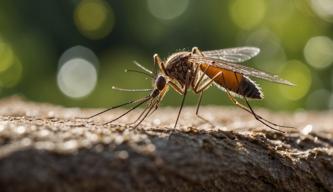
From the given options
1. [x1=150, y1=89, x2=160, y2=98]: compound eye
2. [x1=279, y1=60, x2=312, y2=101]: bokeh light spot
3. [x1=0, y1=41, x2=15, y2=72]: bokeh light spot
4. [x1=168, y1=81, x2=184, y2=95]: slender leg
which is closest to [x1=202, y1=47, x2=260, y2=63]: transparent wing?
[x1=168, y1=81, x2=184, y2=95]: slender leg

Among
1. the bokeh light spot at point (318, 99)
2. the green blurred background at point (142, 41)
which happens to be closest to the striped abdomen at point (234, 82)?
the green blurred background at point (142, 41)

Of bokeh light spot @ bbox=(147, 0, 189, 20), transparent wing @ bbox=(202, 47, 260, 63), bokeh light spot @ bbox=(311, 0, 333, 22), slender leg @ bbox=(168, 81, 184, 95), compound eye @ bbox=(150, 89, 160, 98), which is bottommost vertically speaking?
compound eye @ bbox=(150, 89, 160, 98)

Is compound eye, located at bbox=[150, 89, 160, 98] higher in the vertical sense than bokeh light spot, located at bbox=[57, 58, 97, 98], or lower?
higher

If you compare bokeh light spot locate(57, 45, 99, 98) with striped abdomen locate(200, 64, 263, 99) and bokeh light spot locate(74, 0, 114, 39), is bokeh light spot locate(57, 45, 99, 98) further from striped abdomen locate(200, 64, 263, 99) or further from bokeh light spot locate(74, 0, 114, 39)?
striped abdomen locate(200, 64, 263, 99)

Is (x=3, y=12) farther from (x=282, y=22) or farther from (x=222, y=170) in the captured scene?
(x=222, y=170)

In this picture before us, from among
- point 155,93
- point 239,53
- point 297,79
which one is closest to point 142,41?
point 297,79

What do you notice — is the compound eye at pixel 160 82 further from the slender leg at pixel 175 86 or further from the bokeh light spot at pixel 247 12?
the bokeh light spot at pixel 247 12
